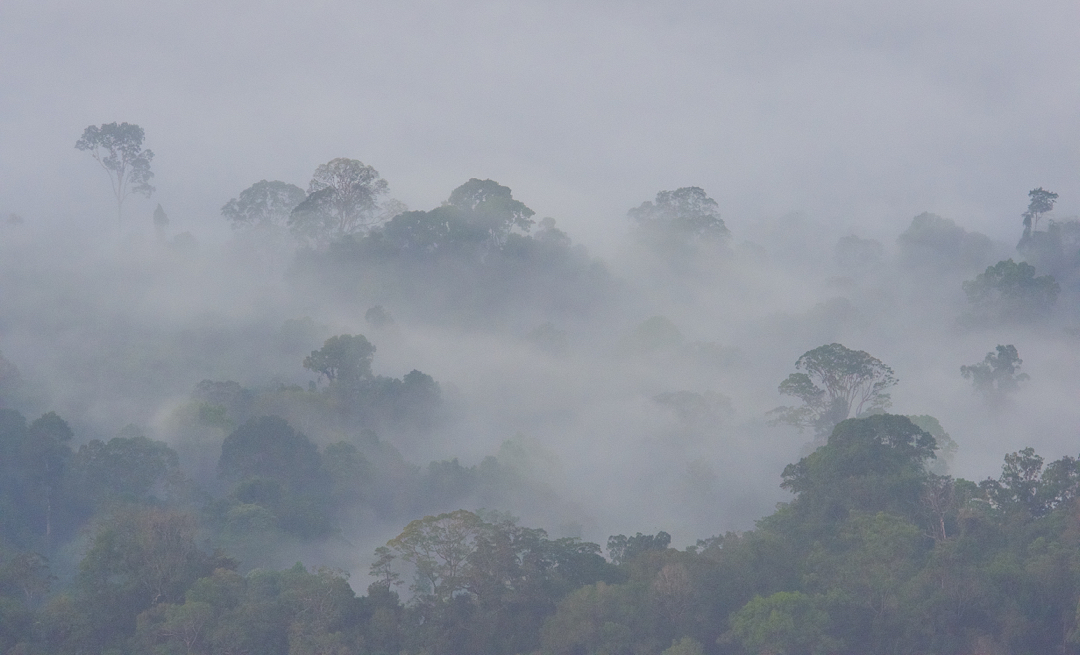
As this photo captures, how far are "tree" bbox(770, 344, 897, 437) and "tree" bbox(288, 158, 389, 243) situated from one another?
1506 inches

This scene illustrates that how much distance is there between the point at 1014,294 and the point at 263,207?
55696 millimetres

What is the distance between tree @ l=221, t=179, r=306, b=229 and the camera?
9400cm

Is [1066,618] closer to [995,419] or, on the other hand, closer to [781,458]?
[781,458]

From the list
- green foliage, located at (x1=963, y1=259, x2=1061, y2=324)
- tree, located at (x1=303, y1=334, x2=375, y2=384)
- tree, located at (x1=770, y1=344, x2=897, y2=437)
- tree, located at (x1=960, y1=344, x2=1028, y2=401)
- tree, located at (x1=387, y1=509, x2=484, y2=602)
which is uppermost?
green foliage, located at (x1=963, y1=259, x2=1061, y2=324)

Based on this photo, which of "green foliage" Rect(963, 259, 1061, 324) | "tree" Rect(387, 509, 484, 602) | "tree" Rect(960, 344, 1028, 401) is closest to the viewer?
"tree" Rect(387, 509, 484, 602)

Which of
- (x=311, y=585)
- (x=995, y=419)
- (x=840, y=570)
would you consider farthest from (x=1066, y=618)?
(x=995, y=419)

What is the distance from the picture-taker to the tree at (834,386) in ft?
195

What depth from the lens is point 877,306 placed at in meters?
86.7

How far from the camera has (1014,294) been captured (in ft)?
248

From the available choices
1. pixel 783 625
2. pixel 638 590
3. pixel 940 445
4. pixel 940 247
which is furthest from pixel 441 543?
pixel 940 247

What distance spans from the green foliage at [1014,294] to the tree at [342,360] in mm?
39759

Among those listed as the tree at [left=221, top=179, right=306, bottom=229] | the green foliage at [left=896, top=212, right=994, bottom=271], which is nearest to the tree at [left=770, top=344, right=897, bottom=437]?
the green foliage at [left=896, top=212, right=994, bottom=271]

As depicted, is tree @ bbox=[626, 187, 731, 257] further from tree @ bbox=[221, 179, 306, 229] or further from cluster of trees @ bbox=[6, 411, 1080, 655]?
cluster of trees @ bbox=[6, 411, 1080, 655]

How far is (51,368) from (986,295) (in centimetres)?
5715
